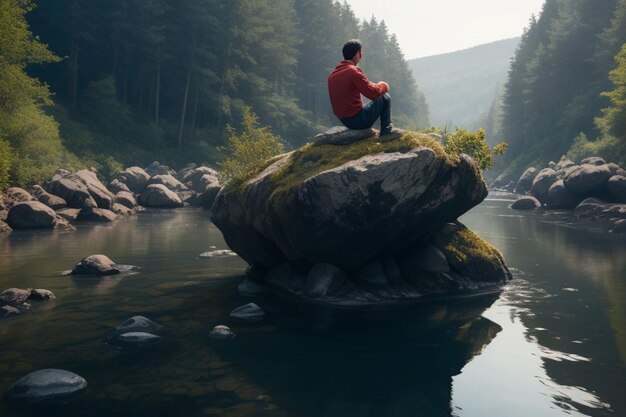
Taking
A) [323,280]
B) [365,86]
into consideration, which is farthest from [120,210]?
[365,86]

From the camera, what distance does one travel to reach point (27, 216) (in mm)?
25172

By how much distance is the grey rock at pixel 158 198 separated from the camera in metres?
38.9

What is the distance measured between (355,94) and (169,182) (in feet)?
110

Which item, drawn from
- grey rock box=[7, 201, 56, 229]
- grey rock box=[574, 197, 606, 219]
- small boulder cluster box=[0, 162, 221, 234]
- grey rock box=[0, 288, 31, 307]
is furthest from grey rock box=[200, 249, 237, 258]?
grey rock box=[574, 197, 606, 219]

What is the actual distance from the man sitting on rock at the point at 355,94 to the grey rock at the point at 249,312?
4.80m

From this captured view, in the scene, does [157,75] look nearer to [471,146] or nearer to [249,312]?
[471,146]

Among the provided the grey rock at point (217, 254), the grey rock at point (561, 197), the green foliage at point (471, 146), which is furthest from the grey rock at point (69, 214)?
the grey rock at point (561, 197)

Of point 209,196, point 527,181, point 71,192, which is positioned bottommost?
point 209,196

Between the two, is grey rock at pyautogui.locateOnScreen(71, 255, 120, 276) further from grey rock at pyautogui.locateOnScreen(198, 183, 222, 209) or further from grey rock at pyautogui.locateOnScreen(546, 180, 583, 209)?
grey rock at pyautogui.locateOnScreen(546, 180, 583, 209)

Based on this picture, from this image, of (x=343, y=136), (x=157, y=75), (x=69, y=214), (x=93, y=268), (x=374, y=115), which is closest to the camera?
(x=374, y=115)

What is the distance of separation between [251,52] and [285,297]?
55967 millimetres

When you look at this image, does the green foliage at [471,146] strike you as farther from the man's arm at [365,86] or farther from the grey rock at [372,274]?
the grey rock at [372,274]

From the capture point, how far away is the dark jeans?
41.5 ft

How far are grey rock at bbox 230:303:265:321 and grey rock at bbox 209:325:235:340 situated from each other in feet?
3.59
